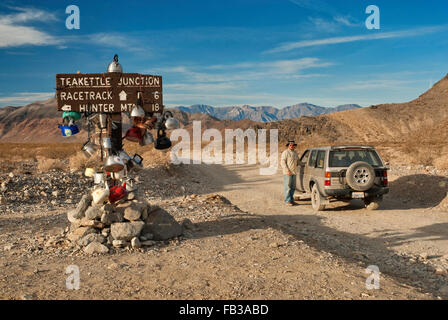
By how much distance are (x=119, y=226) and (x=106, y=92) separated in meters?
2.45

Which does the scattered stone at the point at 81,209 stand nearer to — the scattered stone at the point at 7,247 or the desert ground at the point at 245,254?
the desert ground at the point at 245,254

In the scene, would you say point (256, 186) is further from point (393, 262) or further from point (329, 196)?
point (393, 262)

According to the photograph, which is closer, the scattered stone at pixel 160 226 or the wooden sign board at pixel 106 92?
the scattered stone at pixel 160 226

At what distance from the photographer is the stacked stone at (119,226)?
6324 millimetres

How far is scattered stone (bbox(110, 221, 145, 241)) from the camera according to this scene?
6328mm

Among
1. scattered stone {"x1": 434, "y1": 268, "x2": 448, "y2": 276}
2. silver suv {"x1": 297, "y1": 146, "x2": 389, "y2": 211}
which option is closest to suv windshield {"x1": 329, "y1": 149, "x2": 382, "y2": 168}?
silver suv {"x1": 297, "y1": 146, "x2": 389, "y2": 211}

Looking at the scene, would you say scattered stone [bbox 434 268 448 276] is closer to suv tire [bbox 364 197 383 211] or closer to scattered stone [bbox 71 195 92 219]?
suv tire [bbox 364 197 383 211]

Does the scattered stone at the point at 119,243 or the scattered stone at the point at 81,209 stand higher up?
the scattered stone at the point at 81,209

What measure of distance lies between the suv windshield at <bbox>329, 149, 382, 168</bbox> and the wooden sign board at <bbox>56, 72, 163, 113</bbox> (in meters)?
5.75

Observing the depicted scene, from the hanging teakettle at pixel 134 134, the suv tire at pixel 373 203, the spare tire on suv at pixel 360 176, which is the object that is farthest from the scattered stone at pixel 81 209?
the suv tire at pixel 373 203

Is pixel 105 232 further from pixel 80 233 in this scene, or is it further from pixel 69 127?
pixel 69 127

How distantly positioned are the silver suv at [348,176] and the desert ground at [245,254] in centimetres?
55

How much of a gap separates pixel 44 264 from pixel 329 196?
25.0ft
